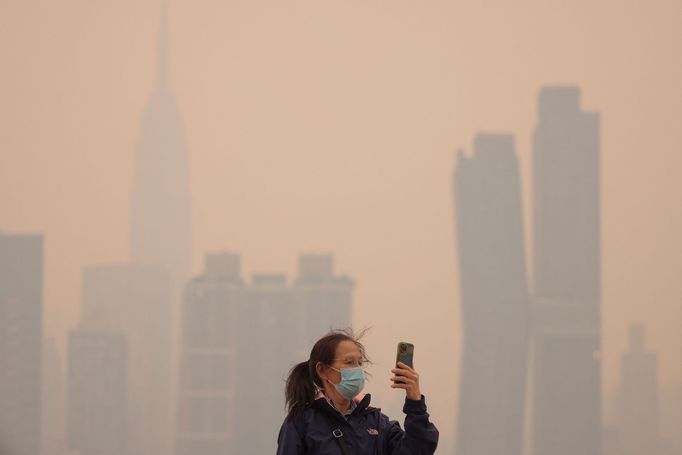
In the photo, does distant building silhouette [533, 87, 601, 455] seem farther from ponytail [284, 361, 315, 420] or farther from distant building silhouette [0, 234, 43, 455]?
ponytail [284, 361, 315, 420]

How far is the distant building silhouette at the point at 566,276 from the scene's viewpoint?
8562 mm

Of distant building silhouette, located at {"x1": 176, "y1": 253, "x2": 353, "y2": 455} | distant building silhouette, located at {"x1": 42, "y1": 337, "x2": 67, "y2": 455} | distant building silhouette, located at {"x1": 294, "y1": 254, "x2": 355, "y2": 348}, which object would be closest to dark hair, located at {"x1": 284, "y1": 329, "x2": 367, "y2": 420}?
distant building silhouette, located at {"x1": 294, "y1": 254, "x2": 355, "y2": 348}

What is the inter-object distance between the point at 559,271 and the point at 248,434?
10.8 feet

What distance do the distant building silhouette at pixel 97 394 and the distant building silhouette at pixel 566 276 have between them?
387cm

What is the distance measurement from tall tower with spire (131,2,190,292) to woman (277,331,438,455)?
250 inches

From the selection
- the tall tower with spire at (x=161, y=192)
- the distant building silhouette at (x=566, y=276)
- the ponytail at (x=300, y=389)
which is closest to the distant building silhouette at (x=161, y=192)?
the tall tower with spire at (x=161, y=192)

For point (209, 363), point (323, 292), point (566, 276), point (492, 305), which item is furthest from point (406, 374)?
point (209, 363)

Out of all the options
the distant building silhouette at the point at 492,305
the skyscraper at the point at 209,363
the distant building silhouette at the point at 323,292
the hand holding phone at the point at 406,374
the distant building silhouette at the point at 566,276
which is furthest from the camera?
the skyscraper at the point at 209,363

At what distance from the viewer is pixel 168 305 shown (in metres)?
9.31

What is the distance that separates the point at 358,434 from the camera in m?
1.95

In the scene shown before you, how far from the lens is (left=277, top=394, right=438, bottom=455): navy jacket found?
1.92 m

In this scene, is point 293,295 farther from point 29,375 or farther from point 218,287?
point 29,375

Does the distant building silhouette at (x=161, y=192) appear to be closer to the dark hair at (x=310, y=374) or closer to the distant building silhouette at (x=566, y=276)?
the distant building silhouette at (x=566, y=276)

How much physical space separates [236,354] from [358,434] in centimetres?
746
